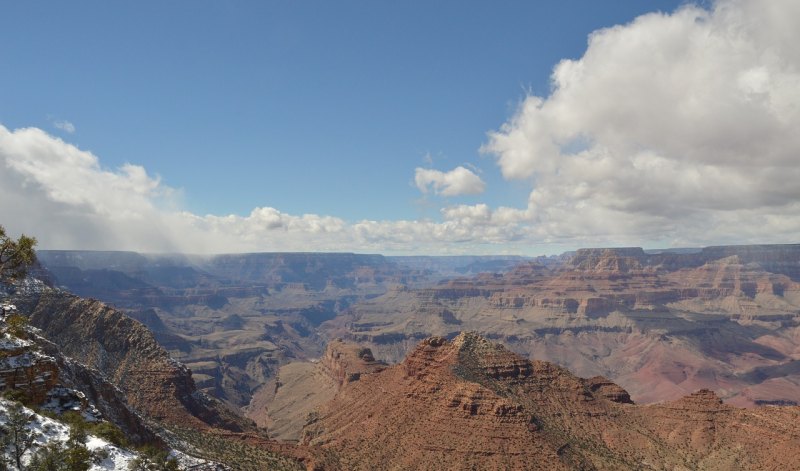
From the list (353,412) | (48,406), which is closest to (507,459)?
(353,412)

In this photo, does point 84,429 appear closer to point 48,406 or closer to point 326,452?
point 48,406

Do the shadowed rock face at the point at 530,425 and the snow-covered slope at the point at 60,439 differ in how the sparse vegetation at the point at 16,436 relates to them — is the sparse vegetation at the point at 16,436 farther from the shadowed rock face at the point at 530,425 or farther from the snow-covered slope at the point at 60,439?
the shadowed rock face at the point at 530,425

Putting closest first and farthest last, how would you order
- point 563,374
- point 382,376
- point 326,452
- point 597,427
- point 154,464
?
1. point 154,464
2. point 326,452
3. point 597,427
4. point 563,374
5. point 382,376

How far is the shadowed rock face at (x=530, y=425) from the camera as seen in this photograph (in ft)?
351

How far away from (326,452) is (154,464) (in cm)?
7668

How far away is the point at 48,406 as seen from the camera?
165ft

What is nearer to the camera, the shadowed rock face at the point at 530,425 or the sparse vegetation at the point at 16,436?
the sparse vegetation at the point at 16,436

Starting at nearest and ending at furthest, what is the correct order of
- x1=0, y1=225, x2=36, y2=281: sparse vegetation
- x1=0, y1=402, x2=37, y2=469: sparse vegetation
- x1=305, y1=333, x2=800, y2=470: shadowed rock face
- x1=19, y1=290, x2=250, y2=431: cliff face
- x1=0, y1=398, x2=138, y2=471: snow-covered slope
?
x1=0, y1=402, x2=37, y2=469: sparse vegetation → x1=0, y1=398, x2=138, y2=471: snow-covered slope → x1=0, y1=225, x2=36, y2=281: sparse vegetation → x1=305, y1=333, x2=800, y2=470: shadowed rock face → x1=19, y1=290, x2=250, y2=431: cliff face

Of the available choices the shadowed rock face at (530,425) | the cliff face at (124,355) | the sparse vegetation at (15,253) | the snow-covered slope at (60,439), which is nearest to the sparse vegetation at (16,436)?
the snow-covered slope at (60,439)

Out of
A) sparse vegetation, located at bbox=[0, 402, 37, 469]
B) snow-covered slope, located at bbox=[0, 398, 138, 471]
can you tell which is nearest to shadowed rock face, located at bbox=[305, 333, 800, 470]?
snow-covered slope, located at bbox=[0, 398, 138, 471]

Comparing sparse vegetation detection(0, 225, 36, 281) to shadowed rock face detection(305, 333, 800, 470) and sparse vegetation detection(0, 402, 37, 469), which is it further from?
shadowed rock face detection(305, 333, 800, 470)

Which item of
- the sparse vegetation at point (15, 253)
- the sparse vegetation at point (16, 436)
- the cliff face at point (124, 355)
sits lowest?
the cliff face at point (124, 355)

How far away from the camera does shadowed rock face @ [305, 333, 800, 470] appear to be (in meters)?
107

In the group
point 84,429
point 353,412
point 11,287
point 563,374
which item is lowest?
point 353,412
